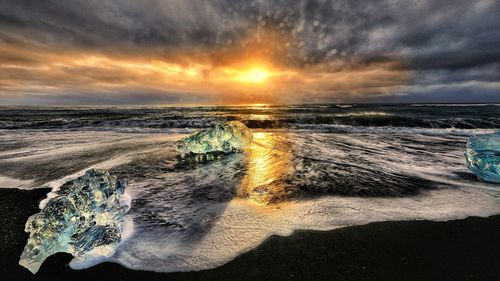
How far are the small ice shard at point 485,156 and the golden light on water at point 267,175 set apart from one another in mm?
3197

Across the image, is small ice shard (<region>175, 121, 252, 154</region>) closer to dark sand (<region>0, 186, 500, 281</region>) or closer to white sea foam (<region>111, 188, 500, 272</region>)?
white sea foam (<region>111, 188, 500, 272</region>)

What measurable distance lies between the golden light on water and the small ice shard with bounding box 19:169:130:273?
1.77 m

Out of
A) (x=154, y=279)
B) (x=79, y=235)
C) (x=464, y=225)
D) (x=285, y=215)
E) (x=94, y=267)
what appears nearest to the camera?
(x=154, y=279)

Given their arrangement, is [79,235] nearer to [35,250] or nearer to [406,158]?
[35,250]

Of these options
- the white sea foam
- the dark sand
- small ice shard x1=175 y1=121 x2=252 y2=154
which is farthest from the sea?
small ice shard x1=175 y1=121 x2=252 y2=154

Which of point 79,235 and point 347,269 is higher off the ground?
point 79,235

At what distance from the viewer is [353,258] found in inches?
87.9

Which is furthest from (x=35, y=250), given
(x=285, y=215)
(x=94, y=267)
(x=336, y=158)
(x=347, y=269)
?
(x=336, y=158)

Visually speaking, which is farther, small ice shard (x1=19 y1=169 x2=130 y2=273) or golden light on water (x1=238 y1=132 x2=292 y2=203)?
golden light on water (x1=238 y1=132 x2=292 y2=203)

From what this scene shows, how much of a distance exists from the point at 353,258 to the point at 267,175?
101 inches

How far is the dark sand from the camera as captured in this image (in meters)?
2.04

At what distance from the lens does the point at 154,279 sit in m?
2.04

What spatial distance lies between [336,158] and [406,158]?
1740 millimetres

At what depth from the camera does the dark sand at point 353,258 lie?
2.04 meters
